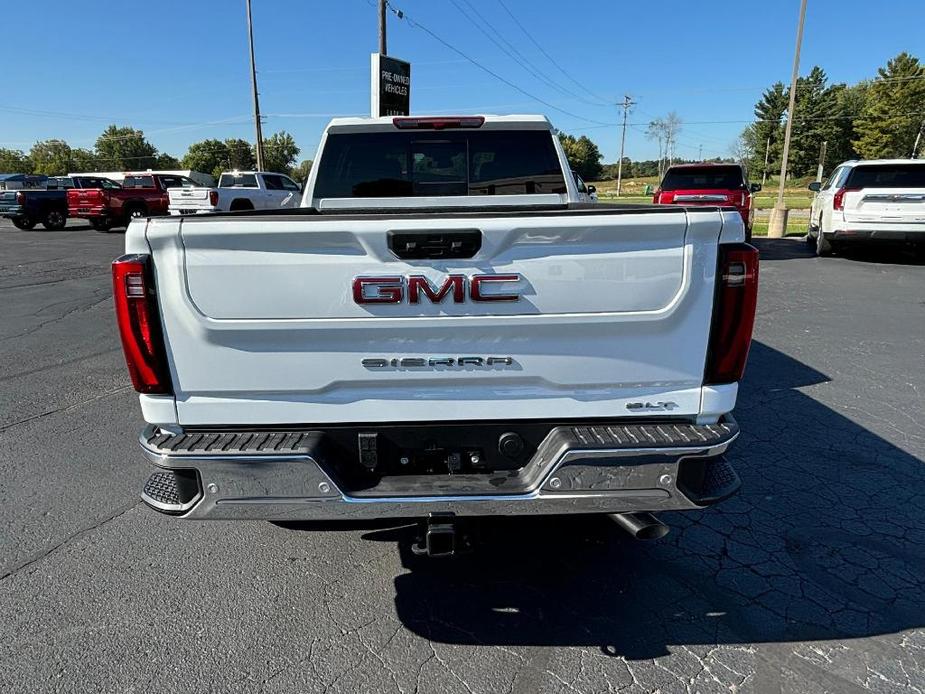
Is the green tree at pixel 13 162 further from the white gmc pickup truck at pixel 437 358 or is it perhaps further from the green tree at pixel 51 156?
the white gmc pickup truck at pixel 437 358

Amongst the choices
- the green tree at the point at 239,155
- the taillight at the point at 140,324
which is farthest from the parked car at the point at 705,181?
the green tree at the point at 239,155

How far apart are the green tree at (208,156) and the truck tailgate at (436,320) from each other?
112m

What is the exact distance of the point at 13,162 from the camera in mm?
101875

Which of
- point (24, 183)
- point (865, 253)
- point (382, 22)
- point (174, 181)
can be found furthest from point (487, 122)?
point (24, 183)

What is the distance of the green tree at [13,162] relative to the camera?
3907 inches

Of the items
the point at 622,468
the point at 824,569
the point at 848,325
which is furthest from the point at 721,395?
the point at 848,325

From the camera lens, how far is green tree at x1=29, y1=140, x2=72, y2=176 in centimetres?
9612

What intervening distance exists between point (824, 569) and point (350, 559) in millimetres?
2332

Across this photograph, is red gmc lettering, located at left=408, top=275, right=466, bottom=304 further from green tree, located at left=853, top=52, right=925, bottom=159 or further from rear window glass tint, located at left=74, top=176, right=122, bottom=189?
green tree, located at left=853, top=52, right=925, bottom=159

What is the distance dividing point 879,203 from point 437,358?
40.2ft

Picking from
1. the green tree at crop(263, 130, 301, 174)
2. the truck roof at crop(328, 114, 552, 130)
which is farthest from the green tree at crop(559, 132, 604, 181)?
the truck roof at crop(328, 114, 552, 130)

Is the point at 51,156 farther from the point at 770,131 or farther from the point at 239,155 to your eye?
the point at 770,131

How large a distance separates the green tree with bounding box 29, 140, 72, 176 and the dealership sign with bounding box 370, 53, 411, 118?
331 ft

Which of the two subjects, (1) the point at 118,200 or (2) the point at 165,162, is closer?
(1) the point at 118,200
